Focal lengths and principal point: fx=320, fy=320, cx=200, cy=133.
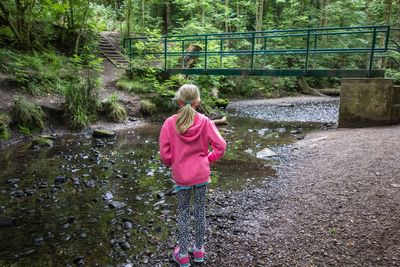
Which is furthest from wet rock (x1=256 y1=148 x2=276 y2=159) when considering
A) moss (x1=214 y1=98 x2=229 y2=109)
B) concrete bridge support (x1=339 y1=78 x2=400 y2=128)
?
moss (x1=214 y1=98 x2=229 y2=109)

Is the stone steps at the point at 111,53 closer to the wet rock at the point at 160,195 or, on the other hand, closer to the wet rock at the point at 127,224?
the wet rock at the point at 160,195

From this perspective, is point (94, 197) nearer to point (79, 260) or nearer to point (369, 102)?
point (79, 260)

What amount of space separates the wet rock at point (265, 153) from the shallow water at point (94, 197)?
0.22 meters

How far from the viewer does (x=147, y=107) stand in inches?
516

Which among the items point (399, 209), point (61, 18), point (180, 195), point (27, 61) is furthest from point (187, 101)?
point (61, 18)

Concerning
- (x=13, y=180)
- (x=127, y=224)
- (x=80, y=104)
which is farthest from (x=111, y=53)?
(x=127, y=224)

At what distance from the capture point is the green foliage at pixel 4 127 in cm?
866

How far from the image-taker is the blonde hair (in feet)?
10.6

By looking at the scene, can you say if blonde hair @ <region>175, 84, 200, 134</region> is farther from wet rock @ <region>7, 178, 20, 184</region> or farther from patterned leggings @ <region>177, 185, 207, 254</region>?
wet rock @ <region>7, 178, 20, 184</region>

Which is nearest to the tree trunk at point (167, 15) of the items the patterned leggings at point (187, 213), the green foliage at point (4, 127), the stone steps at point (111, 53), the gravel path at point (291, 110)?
the stone steps at point (111, 53)

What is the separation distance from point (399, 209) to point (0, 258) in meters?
4.92

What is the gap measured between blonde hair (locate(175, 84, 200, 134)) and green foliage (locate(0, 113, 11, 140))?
7406 mm

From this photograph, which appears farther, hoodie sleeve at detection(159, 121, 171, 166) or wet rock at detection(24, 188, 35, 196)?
wet rock at detection(24, 188, 35, 196)

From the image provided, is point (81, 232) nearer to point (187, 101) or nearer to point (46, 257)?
point (46, 257)
